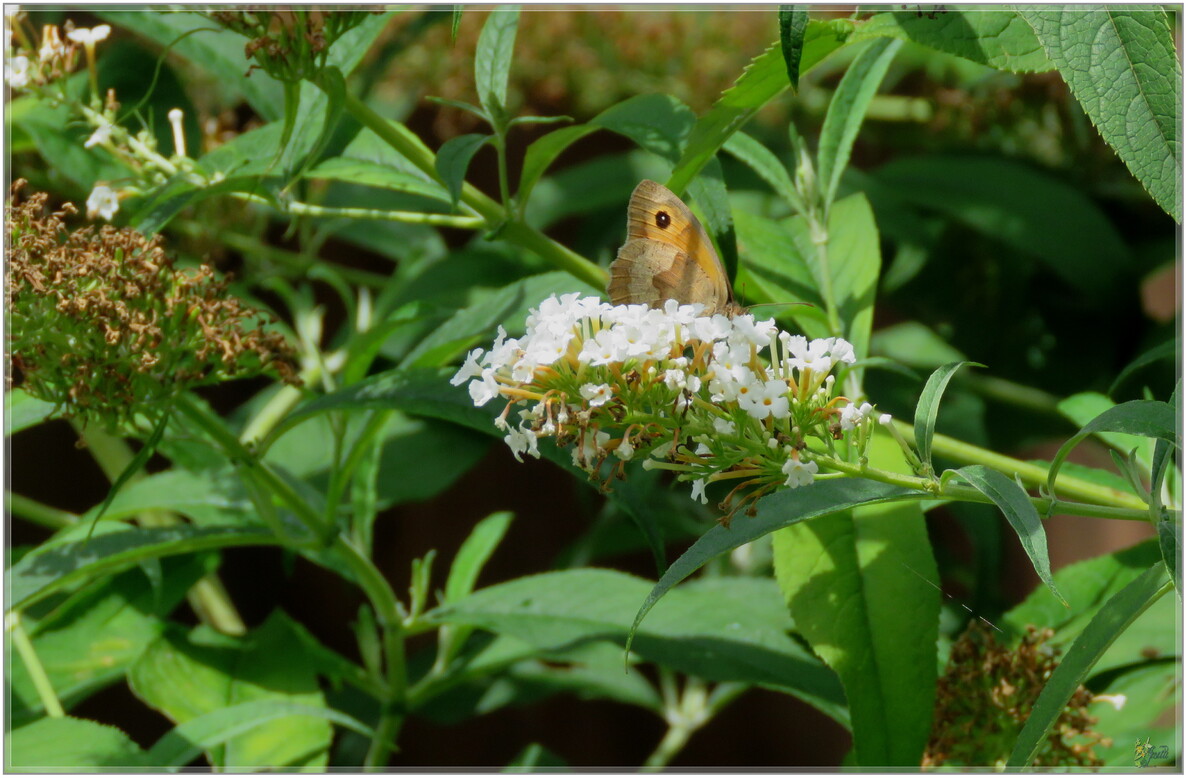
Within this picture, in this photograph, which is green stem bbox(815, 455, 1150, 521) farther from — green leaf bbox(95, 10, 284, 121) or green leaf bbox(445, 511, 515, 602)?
green leaf bbox(95, 10, 284, 121)

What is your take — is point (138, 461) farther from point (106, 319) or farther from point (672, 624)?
point (672, 624)

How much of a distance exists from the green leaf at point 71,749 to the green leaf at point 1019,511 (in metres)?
0.92

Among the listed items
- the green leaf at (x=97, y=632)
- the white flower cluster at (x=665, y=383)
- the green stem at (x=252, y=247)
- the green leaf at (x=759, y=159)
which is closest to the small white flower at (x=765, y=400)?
the white flower cluster at (x=665, y=383)

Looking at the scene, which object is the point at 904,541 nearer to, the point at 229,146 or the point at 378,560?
the point at 229,146

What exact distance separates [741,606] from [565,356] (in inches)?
26.1

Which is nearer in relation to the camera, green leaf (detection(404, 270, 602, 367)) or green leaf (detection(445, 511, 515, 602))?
green leaf (detection(404, 270, 602, 367))

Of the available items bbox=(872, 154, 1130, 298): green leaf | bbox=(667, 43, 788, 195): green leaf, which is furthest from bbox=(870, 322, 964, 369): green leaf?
bbox=(667, 43, 788, 195): green leaf

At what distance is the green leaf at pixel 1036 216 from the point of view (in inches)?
67.7

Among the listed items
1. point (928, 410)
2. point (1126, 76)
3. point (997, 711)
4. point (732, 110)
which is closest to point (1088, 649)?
point (928, 410)

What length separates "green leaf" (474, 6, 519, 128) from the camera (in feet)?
3.50

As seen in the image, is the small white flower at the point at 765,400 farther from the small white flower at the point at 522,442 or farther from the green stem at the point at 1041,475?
the green stem at the point at 1041,475

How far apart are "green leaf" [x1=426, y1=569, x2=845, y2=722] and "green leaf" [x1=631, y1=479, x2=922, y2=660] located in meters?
0.45

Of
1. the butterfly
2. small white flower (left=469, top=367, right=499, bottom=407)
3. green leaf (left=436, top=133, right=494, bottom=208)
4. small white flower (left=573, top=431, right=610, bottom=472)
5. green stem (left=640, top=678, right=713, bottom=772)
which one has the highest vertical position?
green leaf (left=436, top=133, right=494, bottom=208)

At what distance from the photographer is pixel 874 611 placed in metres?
0.99
